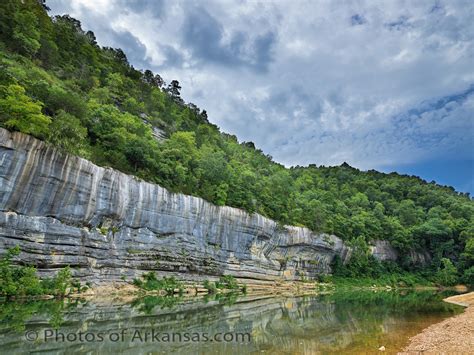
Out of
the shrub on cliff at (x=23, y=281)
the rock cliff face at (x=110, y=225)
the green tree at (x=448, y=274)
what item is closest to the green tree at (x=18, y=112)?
the rock cliff face at (x=110, y=225)

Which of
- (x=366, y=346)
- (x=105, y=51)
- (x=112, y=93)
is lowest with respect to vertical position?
(x=366, y=346)

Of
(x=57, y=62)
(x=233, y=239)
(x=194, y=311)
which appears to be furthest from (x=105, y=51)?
(x=194, y=311)

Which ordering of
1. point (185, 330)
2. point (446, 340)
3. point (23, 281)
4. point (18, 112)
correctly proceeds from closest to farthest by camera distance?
point (446, 340)
point (185, 330)
point (23, 281)
point (18, 112)

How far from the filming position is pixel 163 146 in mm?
42906

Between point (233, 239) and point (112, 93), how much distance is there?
1177 inches

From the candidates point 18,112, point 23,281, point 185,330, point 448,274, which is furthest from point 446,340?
point 448,274

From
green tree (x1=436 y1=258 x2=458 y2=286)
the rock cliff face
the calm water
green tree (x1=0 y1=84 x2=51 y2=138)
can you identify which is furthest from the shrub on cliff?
green tree (x1=436 y1=258 x2=458 y2=286)

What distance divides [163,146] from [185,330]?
98.4 ft

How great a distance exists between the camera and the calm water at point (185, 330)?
12070 mm

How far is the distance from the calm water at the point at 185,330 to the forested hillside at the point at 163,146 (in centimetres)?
1306

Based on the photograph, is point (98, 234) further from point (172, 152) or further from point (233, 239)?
point (233, 239)

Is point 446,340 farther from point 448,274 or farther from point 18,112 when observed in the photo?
point 448,274

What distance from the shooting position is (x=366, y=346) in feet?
44.8

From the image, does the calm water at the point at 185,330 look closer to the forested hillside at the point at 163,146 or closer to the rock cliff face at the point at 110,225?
the rock cliff face at the point at 110,225
